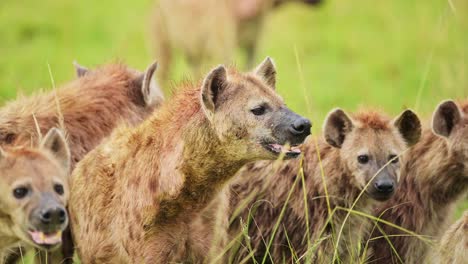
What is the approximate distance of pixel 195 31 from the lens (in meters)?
11.4

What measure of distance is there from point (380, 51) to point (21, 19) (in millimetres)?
4673

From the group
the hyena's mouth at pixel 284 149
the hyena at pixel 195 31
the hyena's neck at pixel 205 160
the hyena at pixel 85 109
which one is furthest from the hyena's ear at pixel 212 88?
the hyena at pixel 195 31

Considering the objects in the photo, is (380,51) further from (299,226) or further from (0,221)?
Result: (0,221)

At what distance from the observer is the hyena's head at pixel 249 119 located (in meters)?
5.44

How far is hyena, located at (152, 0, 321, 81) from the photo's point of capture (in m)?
11.4

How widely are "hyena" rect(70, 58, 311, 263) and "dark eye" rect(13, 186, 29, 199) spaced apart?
1.98 feet

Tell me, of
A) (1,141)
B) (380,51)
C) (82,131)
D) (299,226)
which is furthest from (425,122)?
(380,51)

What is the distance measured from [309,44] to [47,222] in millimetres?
9205

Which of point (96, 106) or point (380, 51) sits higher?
point (96, 106)

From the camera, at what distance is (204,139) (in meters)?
5.54

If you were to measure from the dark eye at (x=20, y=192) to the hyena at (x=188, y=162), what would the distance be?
60cm

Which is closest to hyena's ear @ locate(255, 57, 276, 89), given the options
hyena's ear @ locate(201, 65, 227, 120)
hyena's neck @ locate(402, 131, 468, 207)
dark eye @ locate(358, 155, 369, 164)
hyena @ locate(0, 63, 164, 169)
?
hyena's ear @ locate(201, 65, 227, 120)

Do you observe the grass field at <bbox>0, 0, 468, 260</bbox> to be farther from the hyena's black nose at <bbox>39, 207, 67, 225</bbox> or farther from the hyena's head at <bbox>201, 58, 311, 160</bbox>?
the hyena's black nose at <bbox>39, 207, 67, 225</bbox>

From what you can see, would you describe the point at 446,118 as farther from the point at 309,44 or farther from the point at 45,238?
the point at 309,44
